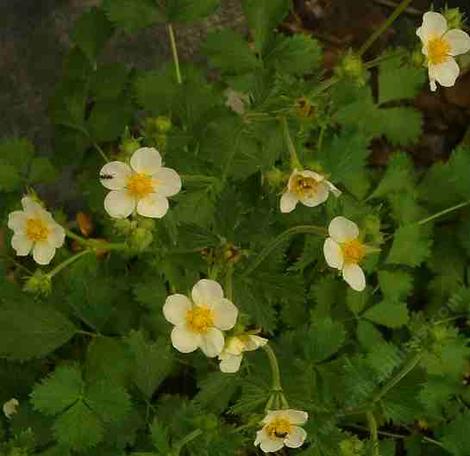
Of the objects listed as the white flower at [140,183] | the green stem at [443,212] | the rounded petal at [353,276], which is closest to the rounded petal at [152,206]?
the white flower at [140,183]

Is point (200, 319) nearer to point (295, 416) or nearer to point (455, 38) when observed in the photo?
point (295, 416)

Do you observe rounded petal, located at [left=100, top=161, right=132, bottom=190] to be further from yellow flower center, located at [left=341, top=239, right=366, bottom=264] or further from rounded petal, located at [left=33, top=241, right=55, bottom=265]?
yellow flower center, located at [left=341, top=239, right=366, bottom=264]

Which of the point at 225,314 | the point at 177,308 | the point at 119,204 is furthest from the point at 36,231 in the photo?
the point at 225,314

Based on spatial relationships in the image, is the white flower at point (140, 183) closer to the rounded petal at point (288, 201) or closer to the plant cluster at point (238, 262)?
the plant cluster at point (238, 262)

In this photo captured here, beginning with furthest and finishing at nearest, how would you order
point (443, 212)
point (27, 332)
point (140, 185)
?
1. point (443, 212)
2. point (27, 332)
3. point (140, 185)

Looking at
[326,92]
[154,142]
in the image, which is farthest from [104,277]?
[326,92]

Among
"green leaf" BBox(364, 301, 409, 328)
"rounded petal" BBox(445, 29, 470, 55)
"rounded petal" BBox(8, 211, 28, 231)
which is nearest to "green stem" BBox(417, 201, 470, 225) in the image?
"green leaf" BBox(364, 301, 409, 328)
